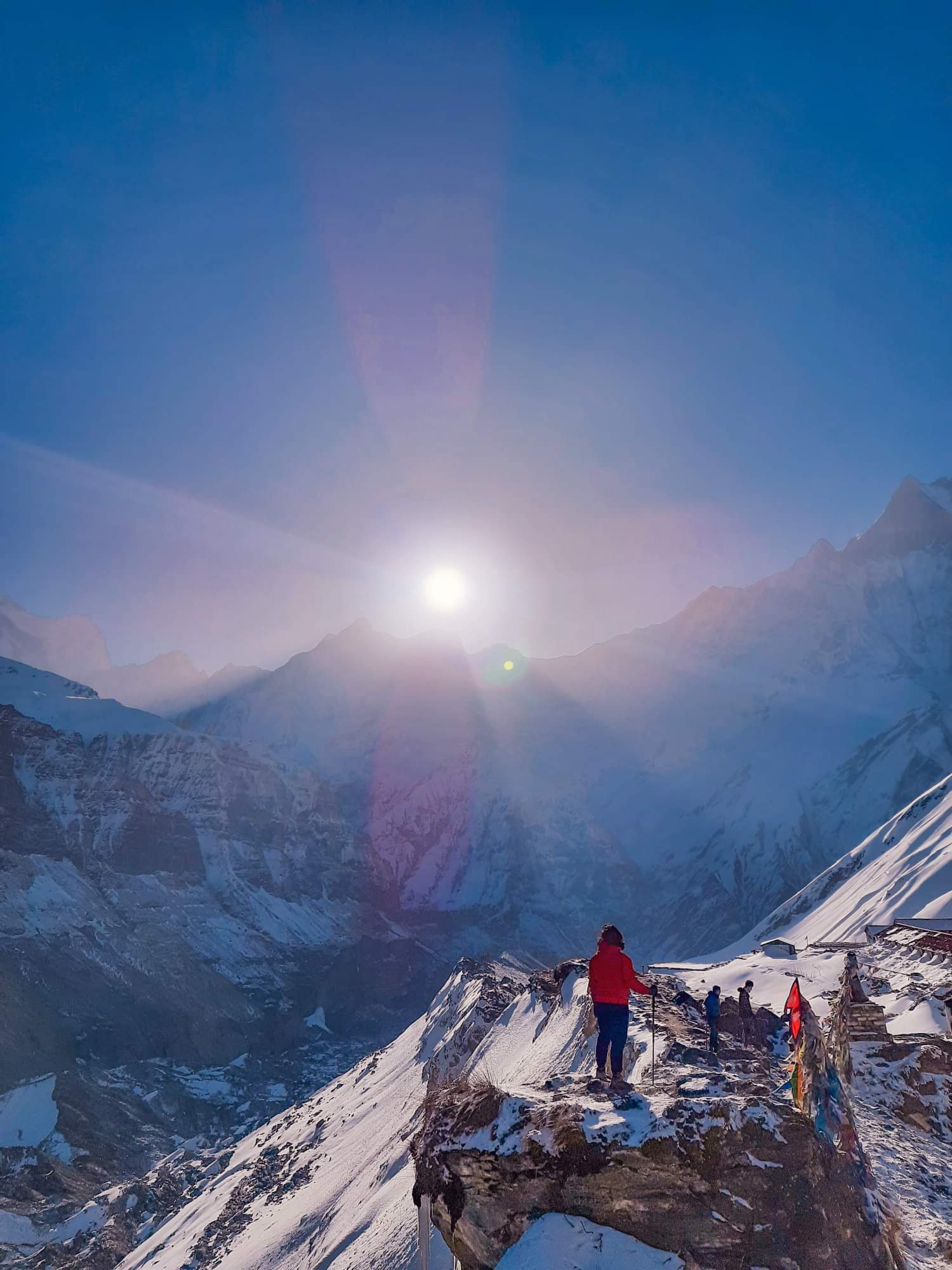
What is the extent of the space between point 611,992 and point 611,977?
0.18 m

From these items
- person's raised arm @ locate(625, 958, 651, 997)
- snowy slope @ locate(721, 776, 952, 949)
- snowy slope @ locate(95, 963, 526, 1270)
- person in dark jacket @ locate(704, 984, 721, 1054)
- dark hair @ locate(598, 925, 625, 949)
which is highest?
dark hair @ locate(598, 925, 625, 949)

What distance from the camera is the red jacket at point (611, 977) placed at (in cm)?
1019

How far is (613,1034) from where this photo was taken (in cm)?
979

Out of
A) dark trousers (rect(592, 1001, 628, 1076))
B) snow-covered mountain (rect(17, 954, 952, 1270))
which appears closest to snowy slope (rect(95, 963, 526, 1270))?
snow-covered mountain (rect(17, 954, 952, 1270))

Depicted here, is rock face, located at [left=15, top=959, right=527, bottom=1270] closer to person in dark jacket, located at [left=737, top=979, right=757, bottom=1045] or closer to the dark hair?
the dark hair

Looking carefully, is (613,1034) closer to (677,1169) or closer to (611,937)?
(611,937)

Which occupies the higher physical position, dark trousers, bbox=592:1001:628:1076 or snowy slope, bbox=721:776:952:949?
dark trousers, bbox=592:1001:628:1076

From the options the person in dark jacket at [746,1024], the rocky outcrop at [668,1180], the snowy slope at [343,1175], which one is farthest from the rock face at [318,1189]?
the rocky outcrop at [668,1180]

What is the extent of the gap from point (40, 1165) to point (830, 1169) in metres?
103

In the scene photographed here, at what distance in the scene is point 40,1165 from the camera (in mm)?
82812

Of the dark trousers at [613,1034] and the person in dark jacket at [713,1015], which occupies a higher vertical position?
the dark trousers at [613,1034]

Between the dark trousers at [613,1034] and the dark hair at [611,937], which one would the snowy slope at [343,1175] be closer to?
the dark trousers at [613,1034]

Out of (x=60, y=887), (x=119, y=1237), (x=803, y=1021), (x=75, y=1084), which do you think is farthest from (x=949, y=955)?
(x=60, y=887)

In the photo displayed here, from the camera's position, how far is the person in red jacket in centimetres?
972
